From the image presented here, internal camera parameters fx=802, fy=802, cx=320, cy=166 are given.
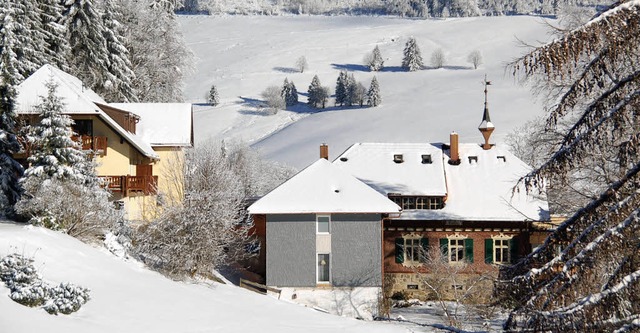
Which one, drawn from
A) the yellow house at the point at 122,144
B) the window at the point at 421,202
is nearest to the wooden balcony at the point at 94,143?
the yellow house at the point at 122,144

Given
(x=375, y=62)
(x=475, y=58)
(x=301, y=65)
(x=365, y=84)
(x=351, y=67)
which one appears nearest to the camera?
(x=365, y=84)

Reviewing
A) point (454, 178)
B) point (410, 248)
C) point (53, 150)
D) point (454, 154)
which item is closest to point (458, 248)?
point (410, 248)

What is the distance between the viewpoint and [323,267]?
123 ft

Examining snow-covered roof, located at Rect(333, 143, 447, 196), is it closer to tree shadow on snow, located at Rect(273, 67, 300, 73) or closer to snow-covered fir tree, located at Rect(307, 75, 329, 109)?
snow-covered fir tree, located at Rect(307, 75, 329, 109)

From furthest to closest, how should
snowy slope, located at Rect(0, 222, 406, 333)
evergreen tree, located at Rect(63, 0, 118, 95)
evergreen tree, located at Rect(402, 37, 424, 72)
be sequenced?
evergreen tree, located at Rect(402, 37, 424, 72), evergreen tree, located at Rect(63, 0, 118, 95), snowy slope, located at Rect(0, 222, 406, 333)

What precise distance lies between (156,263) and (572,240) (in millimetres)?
22866

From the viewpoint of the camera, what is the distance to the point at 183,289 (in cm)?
2689

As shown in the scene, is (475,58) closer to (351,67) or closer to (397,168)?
(351,67)

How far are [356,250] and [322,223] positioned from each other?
2.05m

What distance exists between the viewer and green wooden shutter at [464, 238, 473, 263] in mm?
39906

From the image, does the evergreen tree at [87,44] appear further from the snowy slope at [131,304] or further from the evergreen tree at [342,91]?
the evergreen tree at [342,91]

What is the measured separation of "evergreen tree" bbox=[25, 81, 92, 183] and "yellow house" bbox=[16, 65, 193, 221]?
313 centimetres

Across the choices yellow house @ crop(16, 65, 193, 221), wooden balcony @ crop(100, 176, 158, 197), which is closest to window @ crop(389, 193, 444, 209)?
yellow house @ crop(16, 65, 193, 221)

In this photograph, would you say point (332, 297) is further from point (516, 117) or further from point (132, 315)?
point (516, 117)
